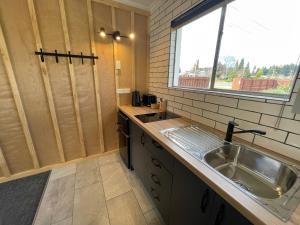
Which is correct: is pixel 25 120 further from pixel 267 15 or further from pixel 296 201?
pixel 267 15

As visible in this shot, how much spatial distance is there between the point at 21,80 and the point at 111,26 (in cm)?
141

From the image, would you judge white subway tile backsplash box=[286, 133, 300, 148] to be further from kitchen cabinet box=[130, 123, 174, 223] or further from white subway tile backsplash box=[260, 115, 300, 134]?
kitchen cabinet box=[130, 123, 174, 223]

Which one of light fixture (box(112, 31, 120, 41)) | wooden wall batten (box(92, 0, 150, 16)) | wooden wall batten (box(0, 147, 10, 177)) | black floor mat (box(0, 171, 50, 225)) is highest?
wooden wall batten (box(92, 0, 150, 16))

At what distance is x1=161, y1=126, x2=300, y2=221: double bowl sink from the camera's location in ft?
2.58

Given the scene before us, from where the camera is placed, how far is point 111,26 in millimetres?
2016

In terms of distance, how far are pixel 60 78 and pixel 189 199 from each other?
6.87ft

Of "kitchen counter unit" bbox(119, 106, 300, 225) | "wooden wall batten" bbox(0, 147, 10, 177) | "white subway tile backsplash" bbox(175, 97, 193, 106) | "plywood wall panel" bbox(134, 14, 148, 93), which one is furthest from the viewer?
"plywood wall panel" bbox(134, 14, 148, 93)

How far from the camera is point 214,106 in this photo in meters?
1.32

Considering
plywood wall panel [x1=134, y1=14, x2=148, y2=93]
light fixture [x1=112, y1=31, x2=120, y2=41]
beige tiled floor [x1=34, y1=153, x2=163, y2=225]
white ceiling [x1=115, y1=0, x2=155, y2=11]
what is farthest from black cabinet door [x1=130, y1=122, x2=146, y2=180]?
white ceiling [x1=115, y1=0, x2=155, y2=11]

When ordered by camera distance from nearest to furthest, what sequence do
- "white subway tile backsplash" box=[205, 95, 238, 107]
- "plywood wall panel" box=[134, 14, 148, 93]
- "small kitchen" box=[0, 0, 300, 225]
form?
"small kitchen" box=[0, 0, 300, 225] < "white subway tile backsplash" box=[205, 95, 238, 107] < "plywood wall panel" box=[134, 14, 148, 93]

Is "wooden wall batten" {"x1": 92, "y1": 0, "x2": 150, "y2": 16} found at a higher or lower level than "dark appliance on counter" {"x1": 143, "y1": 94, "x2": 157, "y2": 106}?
higher

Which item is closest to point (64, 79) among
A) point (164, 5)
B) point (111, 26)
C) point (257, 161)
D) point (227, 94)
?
point (111, 26)

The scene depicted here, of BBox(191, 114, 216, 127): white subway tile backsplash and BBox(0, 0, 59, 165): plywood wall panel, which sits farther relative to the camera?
BBox(0, 0, 59, 165): plywood wall panel

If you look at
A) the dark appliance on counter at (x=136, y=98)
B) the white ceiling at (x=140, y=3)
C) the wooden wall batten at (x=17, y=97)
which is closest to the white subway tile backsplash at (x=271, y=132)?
the dark appliance on counter at (x=136, y=98)
